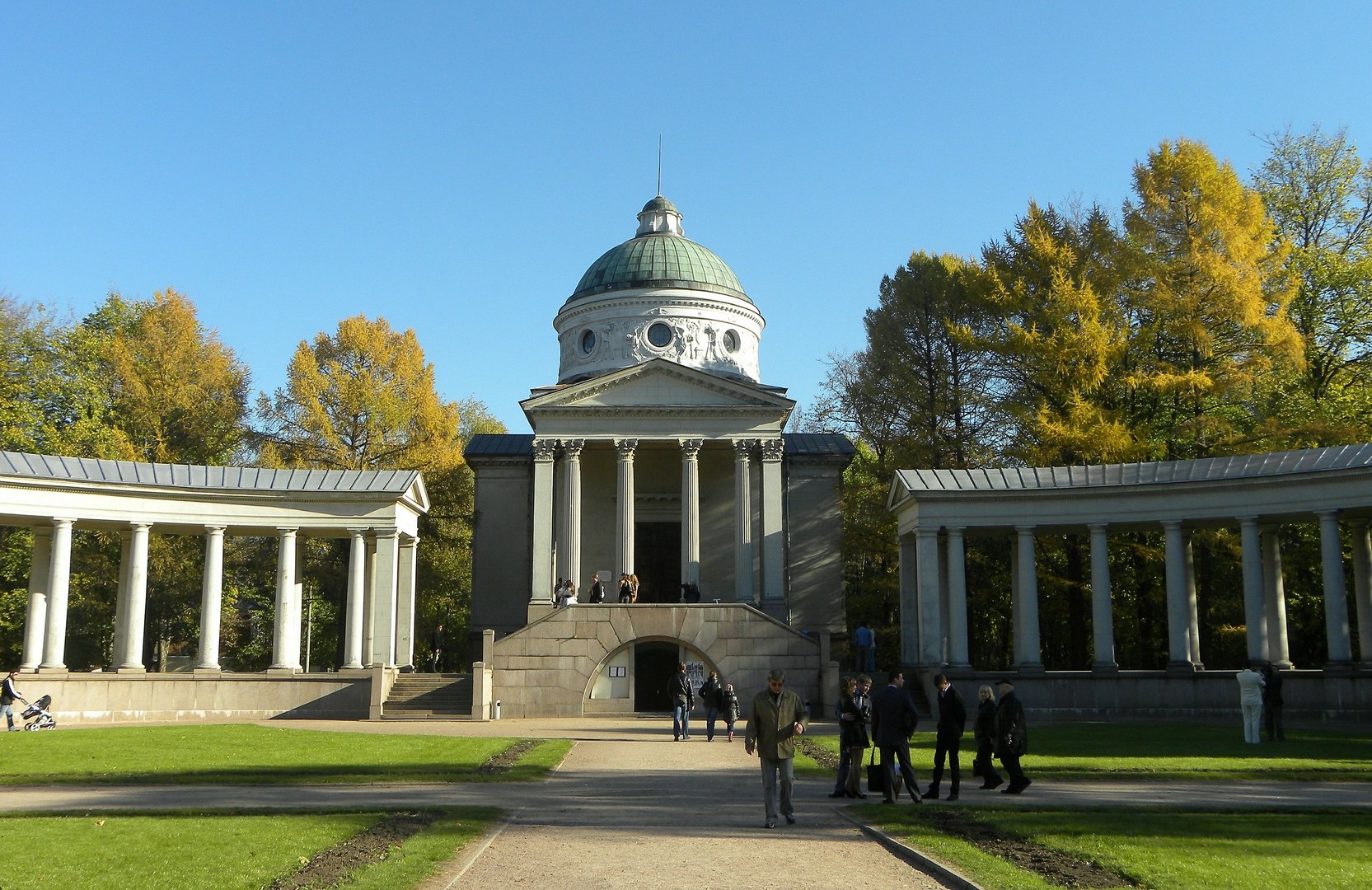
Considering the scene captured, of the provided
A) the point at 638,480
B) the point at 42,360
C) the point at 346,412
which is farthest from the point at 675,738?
the point at 42,360

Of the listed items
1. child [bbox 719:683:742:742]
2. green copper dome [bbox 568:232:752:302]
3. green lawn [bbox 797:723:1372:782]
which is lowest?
green lawn [bbox 797:723:1372:782]

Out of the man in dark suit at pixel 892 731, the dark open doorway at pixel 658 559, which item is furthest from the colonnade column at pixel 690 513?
the man in dark suit at pixel 892 731

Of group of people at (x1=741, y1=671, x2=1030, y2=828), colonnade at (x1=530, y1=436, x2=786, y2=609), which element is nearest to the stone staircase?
colonnade at (x1=530, y1=436, x2=786, y2=609)

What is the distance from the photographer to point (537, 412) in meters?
45.0

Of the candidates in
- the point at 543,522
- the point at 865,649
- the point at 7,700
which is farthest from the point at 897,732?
the point at 543,522

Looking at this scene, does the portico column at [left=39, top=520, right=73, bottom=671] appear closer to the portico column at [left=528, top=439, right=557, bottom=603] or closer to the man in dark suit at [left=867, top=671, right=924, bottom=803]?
the portico column at [left=528, top=439, right=557, bottom=603]

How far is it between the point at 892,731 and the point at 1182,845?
4.53 m

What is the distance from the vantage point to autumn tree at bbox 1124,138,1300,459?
40.6 metres

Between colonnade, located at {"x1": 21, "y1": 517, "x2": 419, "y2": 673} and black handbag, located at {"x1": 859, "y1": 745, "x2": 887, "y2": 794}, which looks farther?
colonnade, located at {"x1": 21, "y1": 517, "x2": 419, "y2": 673}

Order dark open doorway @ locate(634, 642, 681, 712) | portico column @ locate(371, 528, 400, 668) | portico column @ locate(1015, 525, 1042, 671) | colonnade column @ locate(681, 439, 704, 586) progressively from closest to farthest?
1. portico column @ locate(1015, 525, 1042, 671)
2. portico column @ locate(371, 528, 400, 668)
3. dark open doorway @ locate(634, 642, 681, 712)
4. colonnade column @ locate(681, 439, 704, 586)

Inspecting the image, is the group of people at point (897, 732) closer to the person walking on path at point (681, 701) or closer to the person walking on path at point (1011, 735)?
the person walking on path at point (1011, 735)

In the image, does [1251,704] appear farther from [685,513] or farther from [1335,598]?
[685,513]

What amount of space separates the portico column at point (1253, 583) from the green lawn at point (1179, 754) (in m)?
4.68

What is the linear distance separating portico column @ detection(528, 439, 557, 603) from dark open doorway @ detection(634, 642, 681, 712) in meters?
4.24
